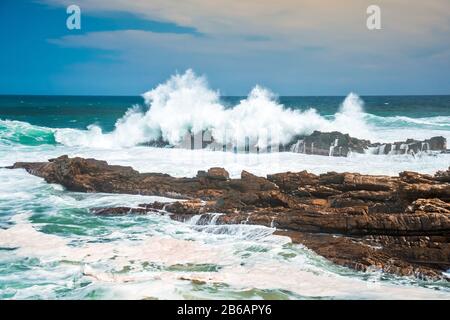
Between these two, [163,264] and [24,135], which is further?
[24,135]

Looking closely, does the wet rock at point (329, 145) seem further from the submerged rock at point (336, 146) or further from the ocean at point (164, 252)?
the ocean at point (164, 252)

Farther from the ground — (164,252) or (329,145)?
(329,145)

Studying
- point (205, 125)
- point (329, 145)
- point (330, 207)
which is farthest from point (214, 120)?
point (330, 207)

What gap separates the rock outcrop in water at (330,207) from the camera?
16.1ft

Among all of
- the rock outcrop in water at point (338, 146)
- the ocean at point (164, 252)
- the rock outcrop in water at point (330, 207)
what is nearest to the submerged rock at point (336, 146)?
the rock outcrop in water at point (338, 146)

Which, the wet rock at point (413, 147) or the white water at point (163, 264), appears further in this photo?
the wet rock at point (413, 147)

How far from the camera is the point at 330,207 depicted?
605cm

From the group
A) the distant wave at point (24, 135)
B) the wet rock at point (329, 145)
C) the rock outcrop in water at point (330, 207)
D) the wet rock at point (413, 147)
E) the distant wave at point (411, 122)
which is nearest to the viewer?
the rock outcrop in water at point (330, 207)

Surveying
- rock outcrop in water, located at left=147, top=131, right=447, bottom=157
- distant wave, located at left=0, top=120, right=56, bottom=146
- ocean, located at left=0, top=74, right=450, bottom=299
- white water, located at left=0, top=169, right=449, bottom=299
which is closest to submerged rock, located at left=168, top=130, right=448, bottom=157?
rock outcrop in water, located at left=147, top=131, right=447, bottom=157

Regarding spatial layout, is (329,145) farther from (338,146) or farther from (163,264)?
(163,264)

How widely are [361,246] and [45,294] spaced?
2.97 metres

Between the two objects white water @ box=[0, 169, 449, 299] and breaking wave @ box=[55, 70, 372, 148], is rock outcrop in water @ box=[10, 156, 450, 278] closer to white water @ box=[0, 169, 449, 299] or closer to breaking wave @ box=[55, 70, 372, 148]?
white water @ box=[0, 169, 449, 299]

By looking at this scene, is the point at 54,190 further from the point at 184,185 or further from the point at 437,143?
the point at 437,143
